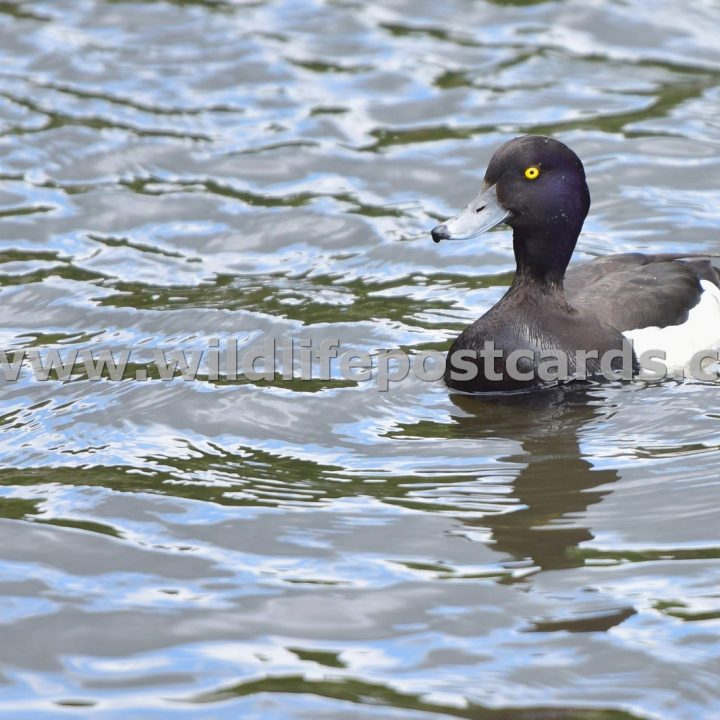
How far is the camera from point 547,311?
7.48 metres

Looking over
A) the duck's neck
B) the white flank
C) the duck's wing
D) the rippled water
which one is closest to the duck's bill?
the duck's neck

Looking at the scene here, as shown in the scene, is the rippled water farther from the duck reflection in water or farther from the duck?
the duck

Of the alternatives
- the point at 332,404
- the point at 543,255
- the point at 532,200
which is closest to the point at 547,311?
the point at 543,255

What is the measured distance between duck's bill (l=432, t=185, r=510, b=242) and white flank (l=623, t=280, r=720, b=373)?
0.96 m

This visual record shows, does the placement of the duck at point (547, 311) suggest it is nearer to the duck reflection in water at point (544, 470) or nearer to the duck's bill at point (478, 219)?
the duck's bill at point (478, 219)

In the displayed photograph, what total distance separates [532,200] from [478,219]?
0.30 meters

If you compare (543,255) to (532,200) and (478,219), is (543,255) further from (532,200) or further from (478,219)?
(478,219)

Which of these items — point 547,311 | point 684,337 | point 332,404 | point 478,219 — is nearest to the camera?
point 332,404

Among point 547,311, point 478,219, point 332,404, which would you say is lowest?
point 332,404

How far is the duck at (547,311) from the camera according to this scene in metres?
7.34

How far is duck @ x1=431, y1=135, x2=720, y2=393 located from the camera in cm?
734

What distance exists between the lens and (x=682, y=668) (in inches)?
188

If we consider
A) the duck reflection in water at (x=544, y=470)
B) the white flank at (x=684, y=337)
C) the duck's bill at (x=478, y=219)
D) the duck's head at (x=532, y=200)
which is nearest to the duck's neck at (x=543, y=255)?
the duck's head at (x=532, y=200)

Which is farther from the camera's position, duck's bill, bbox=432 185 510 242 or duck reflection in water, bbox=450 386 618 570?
duck's bill, bbox=432 185 510 242
